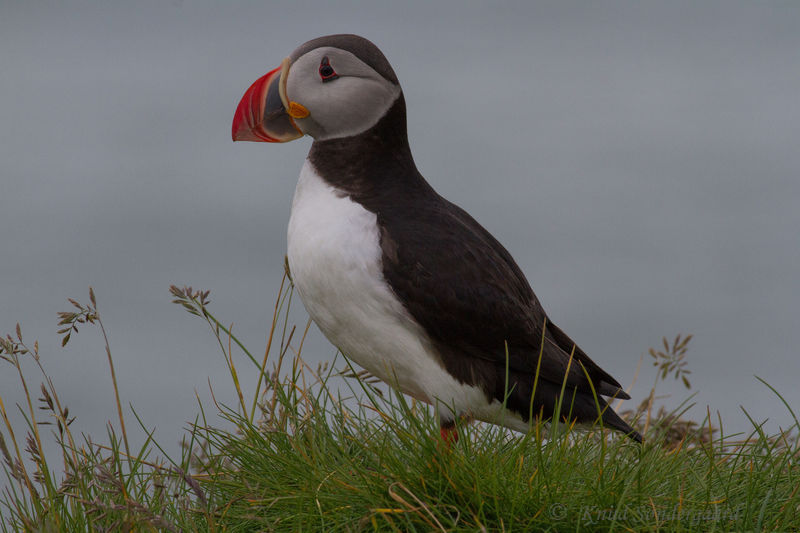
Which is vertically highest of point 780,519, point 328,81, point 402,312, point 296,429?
point 328,81

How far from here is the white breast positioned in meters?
4.78

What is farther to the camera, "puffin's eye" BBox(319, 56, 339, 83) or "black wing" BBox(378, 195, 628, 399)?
"puffin's eye" BBox(319, 56, 339, 83)

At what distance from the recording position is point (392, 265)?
4.78 metres

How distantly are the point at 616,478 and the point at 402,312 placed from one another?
134 cm

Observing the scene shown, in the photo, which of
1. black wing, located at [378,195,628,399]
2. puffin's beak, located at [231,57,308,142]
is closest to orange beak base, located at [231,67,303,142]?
puffin's beak, located at [231,57,308,142]

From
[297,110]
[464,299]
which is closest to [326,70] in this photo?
[297,110]

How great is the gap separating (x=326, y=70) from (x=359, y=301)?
1301 millimetres

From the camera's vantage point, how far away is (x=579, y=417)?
17.5 ft

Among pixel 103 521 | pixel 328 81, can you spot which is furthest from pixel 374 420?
pixel 328 81

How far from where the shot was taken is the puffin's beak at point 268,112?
519 cm

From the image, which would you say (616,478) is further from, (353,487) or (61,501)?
(61,501)

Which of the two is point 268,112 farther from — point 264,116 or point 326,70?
point 326,70

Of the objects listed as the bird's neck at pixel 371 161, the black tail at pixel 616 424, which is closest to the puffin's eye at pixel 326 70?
the bird's neck at pixel 371 161

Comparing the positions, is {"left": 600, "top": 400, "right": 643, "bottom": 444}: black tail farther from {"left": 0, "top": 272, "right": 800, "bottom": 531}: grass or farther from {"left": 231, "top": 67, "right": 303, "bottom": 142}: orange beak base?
{"left": 231, "top": 67, "right": 303, "bottom": 142}: orange beak base
